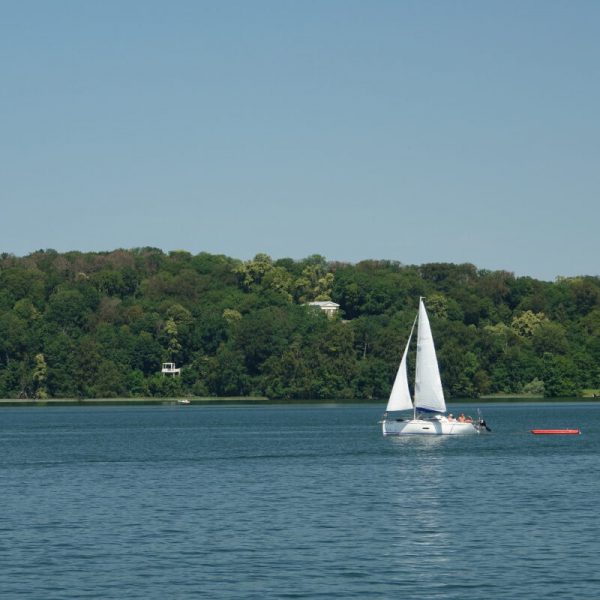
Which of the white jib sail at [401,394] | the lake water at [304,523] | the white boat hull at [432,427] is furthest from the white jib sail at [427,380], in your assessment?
the lake water at [304,523]

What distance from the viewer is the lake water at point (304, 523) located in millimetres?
51125

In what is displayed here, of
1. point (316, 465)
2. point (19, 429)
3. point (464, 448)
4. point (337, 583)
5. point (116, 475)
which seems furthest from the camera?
point (19, 429)

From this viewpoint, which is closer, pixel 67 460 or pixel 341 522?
pixel 341 522

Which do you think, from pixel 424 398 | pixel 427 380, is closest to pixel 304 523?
pixel 427 380

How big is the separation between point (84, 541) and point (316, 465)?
43.4 metres

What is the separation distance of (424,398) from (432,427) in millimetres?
3157

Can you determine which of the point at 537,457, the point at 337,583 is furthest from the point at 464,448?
the point at 337,583

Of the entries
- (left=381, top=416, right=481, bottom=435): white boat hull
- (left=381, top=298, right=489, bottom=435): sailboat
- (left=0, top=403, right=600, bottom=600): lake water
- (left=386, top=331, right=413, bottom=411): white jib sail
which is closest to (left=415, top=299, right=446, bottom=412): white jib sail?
(left=381, top=298, right=489, bottom=435): sailboat

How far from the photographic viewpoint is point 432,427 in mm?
137750

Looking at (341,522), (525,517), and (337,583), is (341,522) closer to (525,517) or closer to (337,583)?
(525,517)

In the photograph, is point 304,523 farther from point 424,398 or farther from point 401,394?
point 401,394

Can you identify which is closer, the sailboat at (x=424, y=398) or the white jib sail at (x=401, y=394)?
the sailboat at (x=424, y=398)

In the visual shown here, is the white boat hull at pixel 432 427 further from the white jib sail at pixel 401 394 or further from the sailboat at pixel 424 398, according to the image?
the white jib sail at pixel 401 394

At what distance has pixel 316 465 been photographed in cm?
10344
